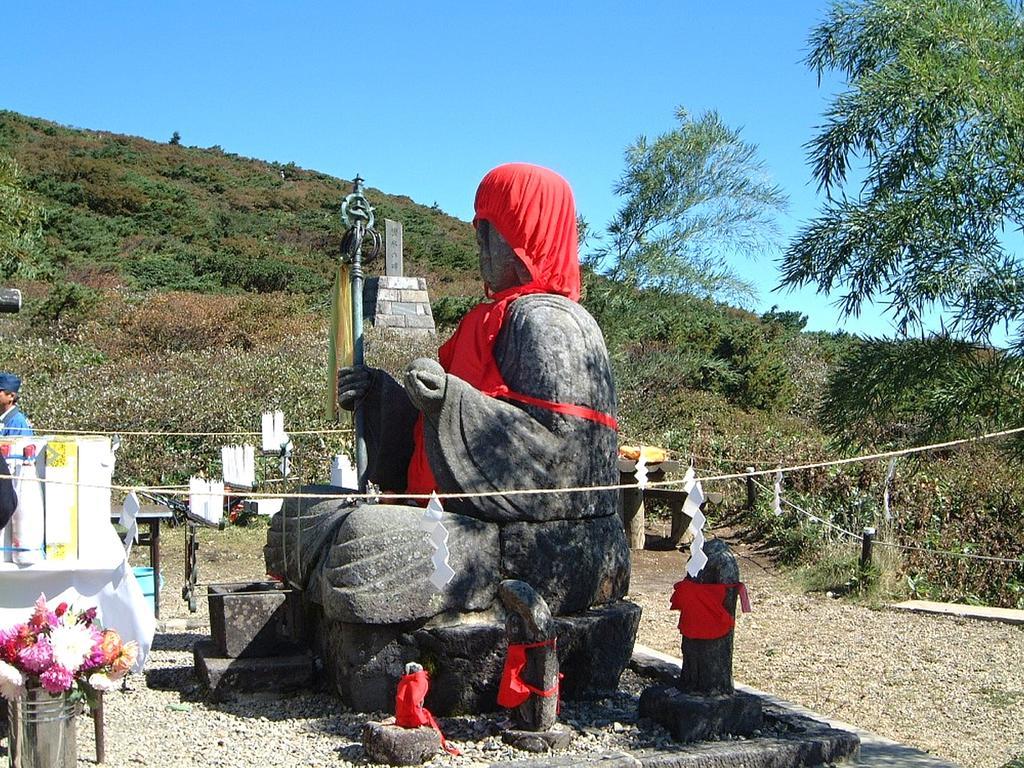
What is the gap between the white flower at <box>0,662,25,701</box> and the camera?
4.23 m

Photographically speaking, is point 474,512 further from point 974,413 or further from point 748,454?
point 748,454

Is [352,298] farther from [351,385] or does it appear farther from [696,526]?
[696,526]

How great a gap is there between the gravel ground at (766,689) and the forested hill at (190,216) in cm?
2291

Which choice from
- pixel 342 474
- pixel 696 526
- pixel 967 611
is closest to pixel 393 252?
pixel 342 474

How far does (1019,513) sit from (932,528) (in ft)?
2.56

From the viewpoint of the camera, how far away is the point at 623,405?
15359 millimetres

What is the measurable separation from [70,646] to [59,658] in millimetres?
62

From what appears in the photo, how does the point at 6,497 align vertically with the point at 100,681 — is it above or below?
above

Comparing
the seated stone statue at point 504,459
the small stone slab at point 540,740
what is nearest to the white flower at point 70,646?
the seated stone statue at point 504,459

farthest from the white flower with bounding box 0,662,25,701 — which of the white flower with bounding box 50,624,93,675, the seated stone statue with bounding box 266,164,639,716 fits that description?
the seated stone statue with bounding box 266,164,639,716

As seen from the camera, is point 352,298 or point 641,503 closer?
point 352,298

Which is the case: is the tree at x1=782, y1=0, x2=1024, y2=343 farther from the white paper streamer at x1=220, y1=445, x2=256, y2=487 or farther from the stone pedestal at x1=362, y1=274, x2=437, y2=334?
the stone pedestal at x1=362, y1=274, x2=437, y2=334

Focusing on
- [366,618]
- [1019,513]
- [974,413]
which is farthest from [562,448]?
[1019,513]

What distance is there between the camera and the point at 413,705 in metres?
A: 4.54
